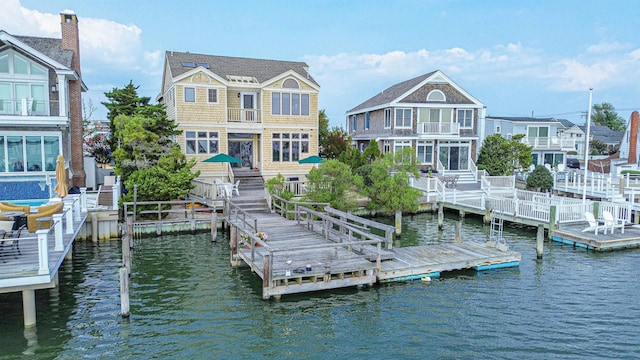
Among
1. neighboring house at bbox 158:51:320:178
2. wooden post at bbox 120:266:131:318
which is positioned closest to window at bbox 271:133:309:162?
neighboring house at bbox 158:51:320:178

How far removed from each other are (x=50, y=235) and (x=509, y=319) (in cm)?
1396

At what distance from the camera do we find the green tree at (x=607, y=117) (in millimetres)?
89438

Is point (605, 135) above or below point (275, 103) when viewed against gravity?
below

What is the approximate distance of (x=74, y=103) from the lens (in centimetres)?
2514

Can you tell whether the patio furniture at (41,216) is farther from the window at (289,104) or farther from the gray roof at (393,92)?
the gray roof at (393,92)

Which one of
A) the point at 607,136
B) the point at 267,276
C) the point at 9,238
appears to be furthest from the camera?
the point at 607,136

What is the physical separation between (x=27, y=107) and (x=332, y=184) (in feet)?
51.2

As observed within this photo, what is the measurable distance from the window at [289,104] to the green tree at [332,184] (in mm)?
7304

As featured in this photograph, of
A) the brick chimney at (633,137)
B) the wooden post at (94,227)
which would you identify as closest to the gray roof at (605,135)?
the brick chimney at (633,137)

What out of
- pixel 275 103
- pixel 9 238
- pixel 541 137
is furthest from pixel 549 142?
pixel 9 238

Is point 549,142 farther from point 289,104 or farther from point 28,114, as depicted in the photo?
point 28,114

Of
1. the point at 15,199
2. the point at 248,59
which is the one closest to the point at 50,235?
the point at 15,199

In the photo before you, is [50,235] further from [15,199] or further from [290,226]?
[15,199]

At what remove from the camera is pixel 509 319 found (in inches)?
471
